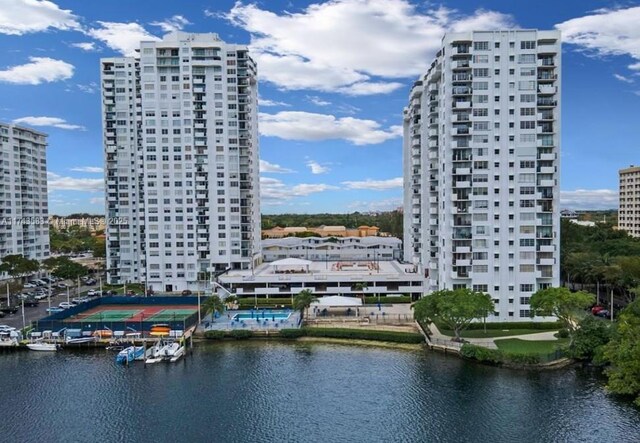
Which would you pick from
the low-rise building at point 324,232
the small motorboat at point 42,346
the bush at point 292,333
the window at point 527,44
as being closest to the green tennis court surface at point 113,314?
the small motorboat at point 42,346

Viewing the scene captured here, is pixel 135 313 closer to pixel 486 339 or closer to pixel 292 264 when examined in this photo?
pixel 292 264

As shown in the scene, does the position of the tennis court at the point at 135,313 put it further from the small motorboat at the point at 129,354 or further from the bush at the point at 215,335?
the small motorboat at the point at 129,354

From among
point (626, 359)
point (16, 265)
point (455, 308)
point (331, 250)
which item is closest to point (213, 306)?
point (455, 308)

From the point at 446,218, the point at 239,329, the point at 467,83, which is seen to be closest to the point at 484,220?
the point at 446,218

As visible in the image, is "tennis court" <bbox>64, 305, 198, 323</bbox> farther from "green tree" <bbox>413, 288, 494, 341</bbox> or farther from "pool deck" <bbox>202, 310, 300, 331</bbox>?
"green tree" <bbox>413, 288, 494, 341</bbox>

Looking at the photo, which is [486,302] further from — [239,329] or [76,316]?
[76,316]
